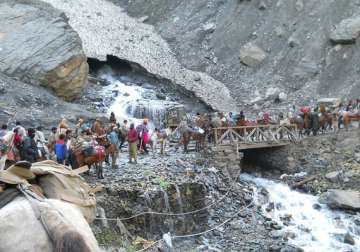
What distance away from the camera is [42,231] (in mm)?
3221

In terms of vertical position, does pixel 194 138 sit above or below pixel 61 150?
above

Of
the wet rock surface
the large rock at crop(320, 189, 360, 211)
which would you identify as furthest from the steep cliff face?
the wet rock surface

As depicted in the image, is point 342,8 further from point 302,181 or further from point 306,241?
point 306,241

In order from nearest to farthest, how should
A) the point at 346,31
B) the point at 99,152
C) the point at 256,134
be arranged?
the point at 99,152 → the point at 256,134 → the point at 346,31

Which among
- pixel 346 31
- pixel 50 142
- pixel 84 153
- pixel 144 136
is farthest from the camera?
pixel 346 31

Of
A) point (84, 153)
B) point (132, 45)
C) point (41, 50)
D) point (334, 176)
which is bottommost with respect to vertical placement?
point (334, 176)

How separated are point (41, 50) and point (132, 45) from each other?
36.3ft

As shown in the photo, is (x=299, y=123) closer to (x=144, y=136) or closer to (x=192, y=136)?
(x=192, y=136)

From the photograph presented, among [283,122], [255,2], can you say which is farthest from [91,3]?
[283,122]

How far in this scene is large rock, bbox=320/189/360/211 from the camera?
16344mm

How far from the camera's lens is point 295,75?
30375mm

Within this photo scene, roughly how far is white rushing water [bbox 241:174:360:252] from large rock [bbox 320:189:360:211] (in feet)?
0.68

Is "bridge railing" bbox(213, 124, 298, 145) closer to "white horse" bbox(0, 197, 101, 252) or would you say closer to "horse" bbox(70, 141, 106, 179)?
"horse" bbox(70, 141, 106, 179)

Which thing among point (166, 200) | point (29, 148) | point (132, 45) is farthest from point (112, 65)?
point (29, 148)
